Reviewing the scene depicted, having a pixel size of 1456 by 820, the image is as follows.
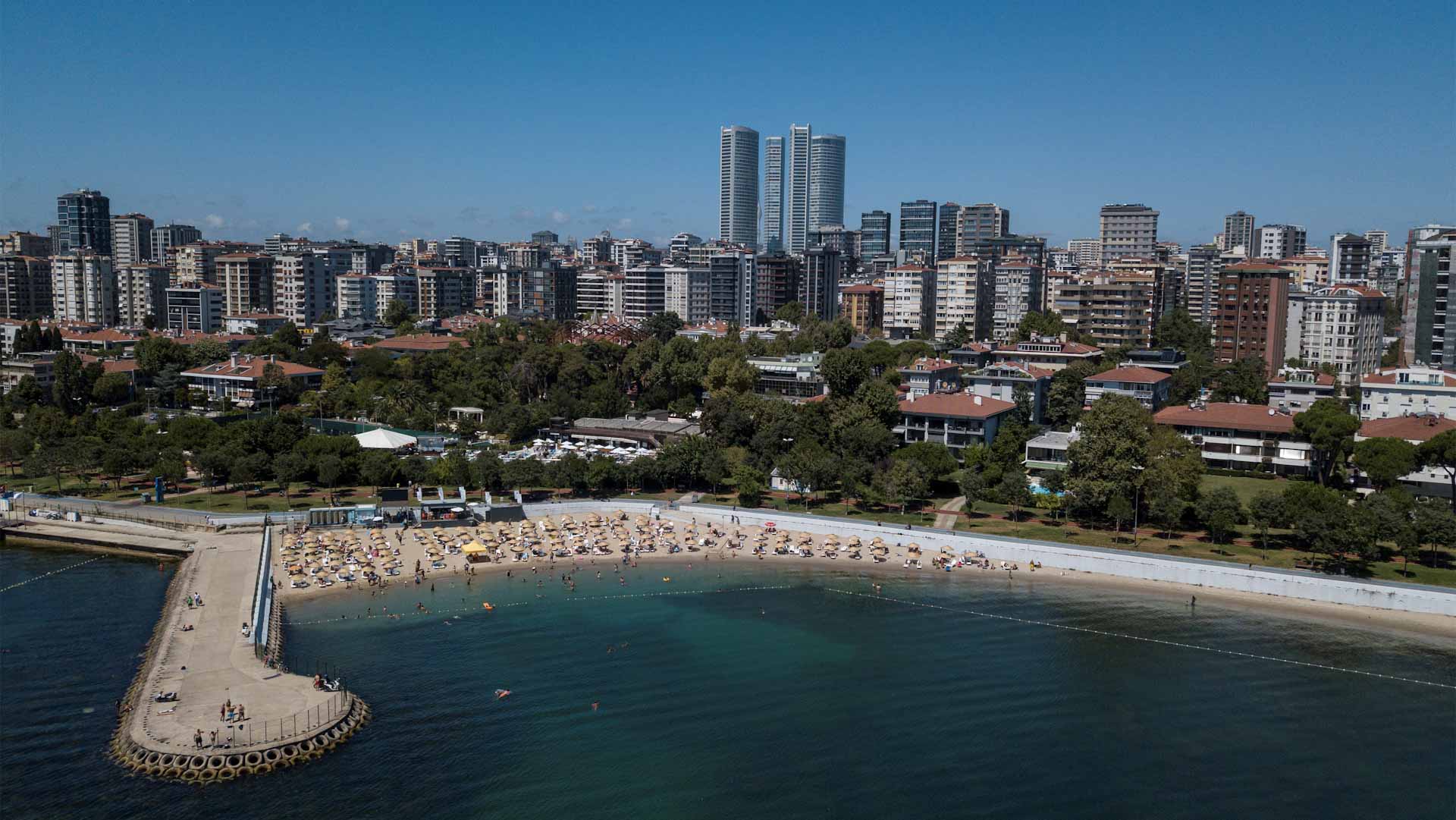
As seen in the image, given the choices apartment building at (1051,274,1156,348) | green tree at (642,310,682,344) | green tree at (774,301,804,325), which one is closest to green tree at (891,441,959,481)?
apartment building at (1051,274,1156,348)

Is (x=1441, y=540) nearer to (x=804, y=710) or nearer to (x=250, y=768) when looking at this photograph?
(x=804, y=710)

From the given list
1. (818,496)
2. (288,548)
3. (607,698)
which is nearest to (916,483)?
(818,496)

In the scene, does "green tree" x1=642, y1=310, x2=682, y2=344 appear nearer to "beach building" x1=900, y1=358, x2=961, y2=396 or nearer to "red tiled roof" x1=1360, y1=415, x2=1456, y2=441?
"beach building" x1=900, y1=358, x2=961, y2=396

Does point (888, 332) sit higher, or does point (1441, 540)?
point (888, 332)

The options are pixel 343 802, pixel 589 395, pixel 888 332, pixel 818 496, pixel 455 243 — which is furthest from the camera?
pixel 455 243

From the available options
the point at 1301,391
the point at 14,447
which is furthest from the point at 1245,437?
the point at 14,447

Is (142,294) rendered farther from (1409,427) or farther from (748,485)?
(1409,427)
